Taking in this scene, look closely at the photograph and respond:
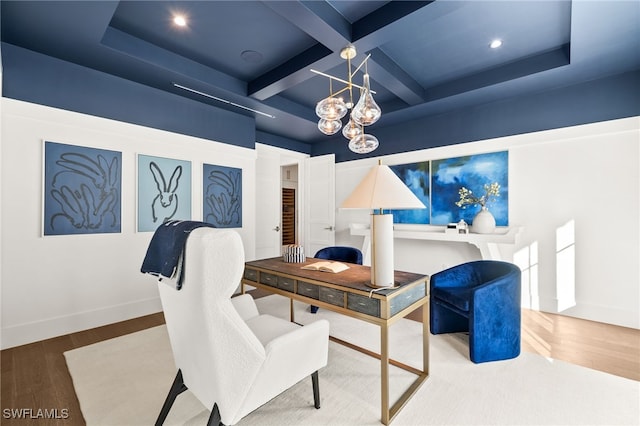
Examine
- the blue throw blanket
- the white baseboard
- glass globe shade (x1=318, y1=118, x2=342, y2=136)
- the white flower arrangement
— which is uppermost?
glass globe shade (x1=318, y1=118, x2=342, y2=136)

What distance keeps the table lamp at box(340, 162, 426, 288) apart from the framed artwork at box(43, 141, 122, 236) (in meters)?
2.80

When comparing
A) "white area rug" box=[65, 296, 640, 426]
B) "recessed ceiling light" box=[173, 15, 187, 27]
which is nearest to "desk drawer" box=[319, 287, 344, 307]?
"white area rug" box=[65, 296, 640, 426]

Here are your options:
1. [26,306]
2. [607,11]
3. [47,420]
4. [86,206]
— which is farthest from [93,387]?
[607,11]

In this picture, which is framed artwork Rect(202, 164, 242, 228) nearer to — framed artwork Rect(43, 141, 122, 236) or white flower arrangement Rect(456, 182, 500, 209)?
framed artwork Rect(43, 141, 122, 236)

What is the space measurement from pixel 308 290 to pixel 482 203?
9.49ft

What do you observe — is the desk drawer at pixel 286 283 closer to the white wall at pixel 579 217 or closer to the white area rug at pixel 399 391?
the white area rug at pixel 399 391

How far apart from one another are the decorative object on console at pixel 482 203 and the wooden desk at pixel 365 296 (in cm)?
202

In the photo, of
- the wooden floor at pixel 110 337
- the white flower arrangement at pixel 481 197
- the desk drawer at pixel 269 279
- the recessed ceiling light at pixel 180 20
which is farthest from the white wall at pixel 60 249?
the white flower arrangement at pixel 481 197

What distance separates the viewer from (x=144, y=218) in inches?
132

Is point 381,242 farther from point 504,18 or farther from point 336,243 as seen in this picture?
point 336,243

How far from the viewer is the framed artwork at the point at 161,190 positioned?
332 cm

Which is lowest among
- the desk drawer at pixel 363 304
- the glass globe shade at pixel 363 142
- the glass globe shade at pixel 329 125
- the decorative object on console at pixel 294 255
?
the desk drawer at pixel 363 304

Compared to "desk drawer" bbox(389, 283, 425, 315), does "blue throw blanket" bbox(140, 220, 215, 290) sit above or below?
above

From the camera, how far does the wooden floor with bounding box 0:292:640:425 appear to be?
A: 1806 millimetres
